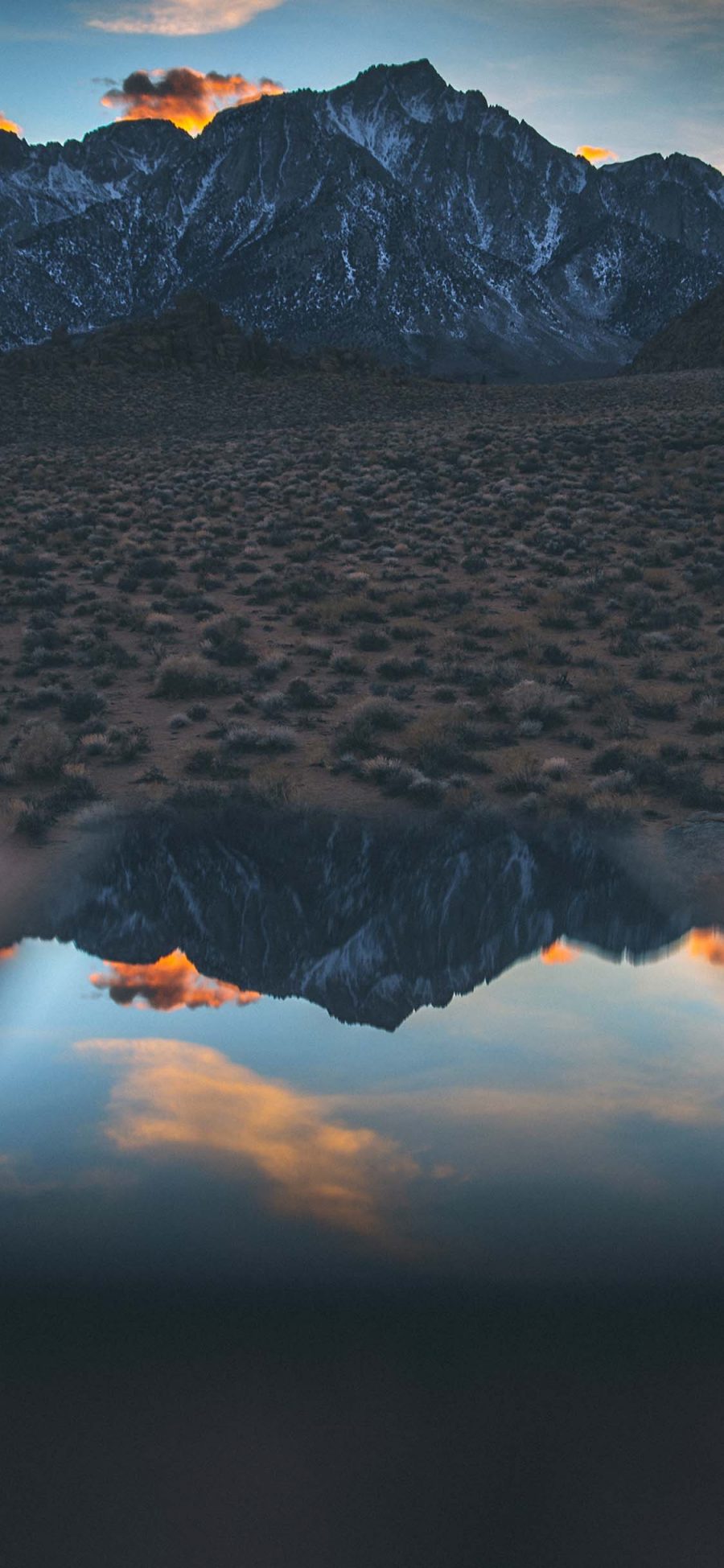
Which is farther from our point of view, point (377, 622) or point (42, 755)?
point (377, 622)

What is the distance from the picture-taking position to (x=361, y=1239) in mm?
6746

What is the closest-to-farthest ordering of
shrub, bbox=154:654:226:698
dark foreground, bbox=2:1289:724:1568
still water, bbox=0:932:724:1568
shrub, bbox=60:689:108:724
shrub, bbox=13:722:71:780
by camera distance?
dark foreground, bbox=2:1289:724:1568 → still water, bbox=0:932:724:1568 → shrub, bbox=13:722:71:780 → shrub, bbox=60:689:108:724 → shrub, bbox=154:654:226:698

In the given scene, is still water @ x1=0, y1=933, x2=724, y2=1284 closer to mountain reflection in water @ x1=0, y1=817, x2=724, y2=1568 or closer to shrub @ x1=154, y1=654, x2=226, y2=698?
mountain reflection in water @ x1=0, y1=817, x2=724, y2=1568

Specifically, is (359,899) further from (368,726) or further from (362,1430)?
(362,1430)

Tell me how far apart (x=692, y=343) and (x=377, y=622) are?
308ft

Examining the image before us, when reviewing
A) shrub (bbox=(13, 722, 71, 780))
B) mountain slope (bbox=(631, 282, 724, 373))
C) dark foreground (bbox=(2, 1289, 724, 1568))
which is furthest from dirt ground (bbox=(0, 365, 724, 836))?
mountain slope (bbox=(631, 282, 724, 373))

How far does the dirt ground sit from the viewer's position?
15.5 meters

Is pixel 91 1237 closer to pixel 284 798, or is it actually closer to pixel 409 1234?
pixel 409 1234

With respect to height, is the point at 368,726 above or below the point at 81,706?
below

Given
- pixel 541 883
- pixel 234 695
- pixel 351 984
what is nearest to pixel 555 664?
pixel 234 695

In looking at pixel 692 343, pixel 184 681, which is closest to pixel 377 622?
pixel 184 681

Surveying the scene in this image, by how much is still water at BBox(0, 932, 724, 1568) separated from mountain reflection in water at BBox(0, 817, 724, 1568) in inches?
0.7

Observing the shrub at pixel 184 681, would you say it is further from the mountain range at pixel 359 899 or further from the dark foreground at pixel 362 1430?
the dark foreground at pixel 362 1430

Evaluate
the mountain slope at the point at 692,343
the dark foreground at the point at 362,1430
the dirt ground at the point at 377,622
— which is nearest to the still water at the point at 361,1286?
the dark foreground at the point at 362,1430
